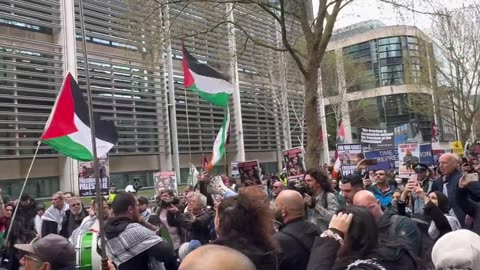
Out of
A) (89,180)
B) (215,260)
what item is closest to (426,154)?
(89,180)

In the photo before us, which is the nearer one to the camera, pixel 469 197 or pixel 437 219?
pixel 437 219

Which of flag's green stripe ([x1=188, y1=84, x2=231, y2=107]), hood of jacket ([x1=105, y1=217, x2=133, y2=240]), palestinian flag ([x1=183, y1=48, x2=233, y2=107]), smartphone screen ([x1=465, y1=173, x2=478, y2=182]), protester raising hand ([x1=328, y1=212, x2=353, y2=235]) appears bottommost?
hood of jacket ([x1=105, y1=217, x2=133, y2=240])

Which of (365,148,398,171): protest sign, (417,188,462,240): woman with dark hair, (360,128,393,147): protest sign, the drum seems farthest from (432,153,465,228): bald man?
(360,128,393,147): protest sign

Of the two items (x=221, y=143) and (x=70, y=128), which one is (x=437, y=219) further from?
(x=221, y=143)

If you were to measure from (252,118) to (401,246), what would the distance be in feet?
101

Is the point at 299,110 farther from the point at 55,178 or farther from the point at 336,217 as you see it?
the point at 336,217

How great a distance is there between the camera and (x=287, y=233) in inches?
147

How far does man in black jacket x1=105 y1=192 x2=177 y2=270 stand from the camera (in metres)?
4.20

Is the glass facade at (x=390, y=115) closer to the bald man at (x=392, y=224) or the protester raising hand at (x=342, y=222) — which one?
the bald man at (x=392, y=224)

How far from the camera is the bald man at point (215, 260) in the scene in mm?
1510

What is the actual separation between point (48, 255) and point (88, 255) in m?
1.03

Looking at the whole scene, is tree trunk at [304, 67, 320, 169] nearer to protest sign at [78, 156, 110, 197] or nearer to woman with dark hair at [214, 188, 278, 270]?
protest sign at [78, 156, 110, 197]

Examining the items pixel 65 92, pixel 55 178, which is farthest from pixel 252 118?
pixel 65 92

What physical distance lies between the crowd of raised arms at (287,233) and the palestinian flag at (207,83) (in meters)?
2.10
